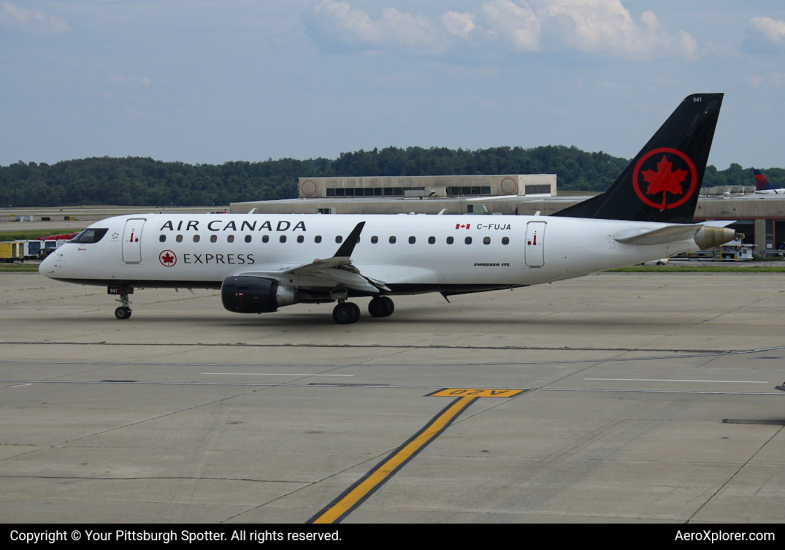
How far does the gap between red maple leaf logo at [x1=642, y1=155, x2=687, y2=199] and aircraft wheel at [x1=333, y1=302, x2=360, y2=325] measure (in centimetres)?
1035

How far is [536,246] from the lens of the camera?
99.6 ft

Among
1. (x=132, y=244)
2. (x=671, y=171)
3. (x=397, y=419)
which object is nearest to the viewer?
(x=397, y=419)

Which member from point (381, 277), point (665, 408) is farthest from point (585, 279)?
point (665, 408)

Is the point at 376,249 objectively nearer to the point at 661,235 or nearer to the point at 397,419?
the point at 661,235

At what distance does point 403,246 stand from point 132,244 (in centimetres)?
957

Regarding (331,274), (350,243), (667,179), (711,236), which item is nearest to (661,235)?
(711,236)

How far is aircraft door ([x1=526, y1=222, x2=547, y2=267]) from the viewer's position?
A: 3030 cm

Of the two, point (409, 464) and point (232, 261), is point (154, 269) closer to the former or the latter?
point (232, 261)

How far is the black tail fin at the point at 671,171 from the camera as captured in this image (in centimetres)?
2916

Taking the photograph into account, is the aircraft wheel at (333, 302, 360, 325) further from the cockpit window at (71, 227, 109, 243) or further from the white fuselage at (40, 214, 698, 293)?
the cockpit window at (71, 227, 109, 243)

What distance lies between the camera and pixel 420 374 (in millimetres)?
21188

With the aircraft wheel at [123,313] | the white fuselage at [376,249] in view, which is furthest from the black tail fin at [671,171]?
the aircraft wheel at [123,313]

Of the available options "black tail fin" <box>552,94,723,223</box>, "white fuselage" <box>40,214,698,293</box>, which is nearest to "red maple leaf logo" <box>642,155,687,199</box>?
"black tail fin" <box>552,94,723,223</box>

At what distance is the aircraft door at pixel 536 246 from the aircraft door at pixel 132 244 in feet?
44.0
